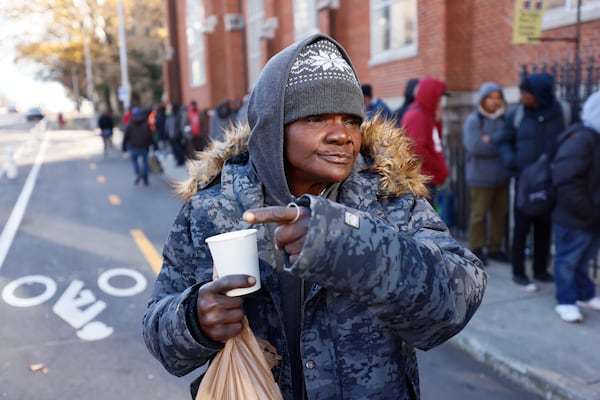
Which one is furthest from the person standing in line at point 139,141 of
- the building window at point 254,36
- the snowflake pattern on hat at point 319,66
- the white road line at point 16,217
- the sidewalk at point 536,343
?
the snowflake pattern on hat at point 319,66

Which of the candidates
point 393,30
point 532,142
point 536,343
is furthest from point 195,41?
point 536,343

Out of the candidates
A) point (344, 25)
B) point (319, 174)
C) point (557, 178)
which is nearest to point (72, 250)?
point (557, 178)

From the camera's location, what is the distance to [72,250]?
7.82 meters

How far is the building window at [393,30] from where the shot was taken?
11.1 m

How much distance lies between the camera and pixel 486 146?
6195 mm

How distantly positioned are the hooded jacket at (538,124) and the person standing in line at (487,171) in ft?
1.16

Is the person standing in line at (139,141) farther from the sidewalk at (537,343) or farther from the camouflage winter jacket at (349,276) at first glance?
the camouflage winter jacket at (349,276)

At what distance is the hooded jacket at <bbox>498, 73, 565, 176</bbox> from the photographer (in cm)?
535

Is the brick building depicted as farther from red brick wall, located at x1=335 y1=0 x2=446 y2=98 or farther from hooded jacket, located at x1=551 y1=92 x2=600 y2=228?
hooded jacket, located at x1=551 y1=92 x2=600 y2=228

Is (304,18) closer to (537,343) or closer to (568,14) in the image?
(568,14)

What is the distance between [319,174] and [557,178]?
367 centimetres

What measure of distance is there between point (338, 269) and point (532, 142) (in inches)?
196

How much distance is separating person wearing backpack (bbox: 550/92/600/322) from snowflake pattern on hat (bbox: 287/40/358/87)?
11.6ft

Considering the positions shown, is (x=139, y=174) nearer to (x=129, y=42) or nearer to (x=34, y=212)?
(x=34, y=212)
